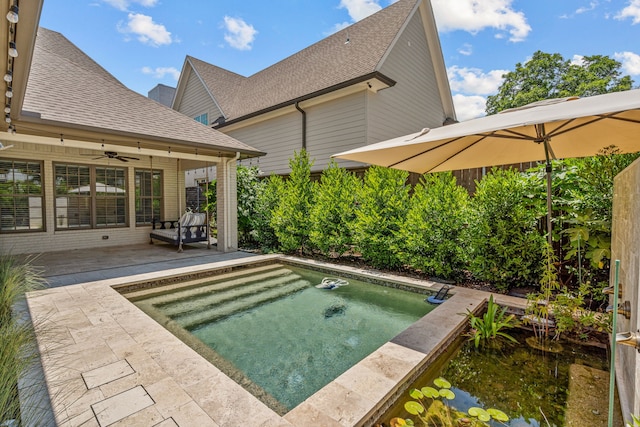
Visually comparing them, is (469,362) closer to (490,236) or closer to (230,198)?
(490,236)

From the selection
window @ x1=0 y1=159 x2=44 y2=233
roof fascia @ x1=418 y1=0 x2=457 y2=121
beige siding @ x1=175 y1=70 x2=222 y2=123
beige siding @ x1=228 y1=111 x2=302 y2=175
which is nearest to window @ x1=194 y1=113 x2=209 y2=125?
beige siding @ x1=175 y1=70 x2=222 y2=123

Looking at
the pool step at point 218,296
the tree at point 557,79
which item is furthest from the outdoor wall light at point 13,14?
Answer: the tree at point 557,79

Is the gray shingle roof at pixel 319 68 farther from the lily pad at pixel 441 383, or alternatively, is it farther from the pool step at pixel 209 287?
the lily pad at pixel 441 383

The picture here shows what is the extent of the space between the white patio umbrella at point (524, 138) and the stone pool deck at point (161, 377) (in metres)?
2.05

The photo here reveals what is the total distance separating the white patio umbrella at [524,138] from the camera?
2322mm

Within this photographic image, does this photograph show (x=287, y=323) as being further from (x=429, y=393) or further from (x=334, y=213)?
(x=334, y=213)

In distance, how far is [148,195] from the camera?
10.6m

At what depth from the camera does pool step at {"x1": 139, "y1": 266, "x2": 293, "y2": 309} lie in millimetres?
5047

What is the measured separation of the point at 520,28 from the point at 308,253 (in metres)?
16.1

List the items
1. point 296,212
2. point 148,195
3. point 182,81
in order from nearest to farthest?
point 296,212 < point 148,195 < point 182,81

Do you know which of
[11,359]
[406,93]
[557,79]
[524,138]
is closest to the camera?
[11,359]

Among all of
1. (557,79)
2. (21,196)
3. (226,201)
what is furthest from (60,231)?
(557,79)

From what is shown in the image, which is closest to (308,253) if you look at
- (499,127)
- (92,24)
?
(499,127)

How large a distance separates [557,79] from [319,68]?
24.1 m
